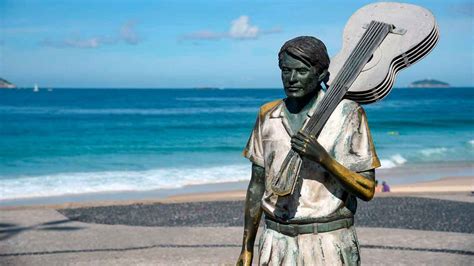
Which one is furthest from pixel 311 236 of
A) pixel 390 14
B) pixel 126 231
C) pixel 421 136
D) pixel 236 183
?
pixel 421 136

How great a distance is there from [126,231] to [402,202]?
552 centimetres

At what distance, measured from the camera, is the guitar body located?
12.1ft

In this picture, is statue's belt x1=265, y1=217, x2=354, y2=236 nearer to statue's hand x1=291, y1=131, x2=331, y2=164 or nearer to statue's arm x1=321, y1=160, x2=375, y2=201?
statue's arm x1=321, y1=160, x2=375, y2=201

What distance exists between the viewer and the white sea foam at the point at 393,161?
1142 inches

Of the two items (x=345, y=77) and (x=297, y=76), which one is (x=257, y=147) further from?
(x=345, y=77)

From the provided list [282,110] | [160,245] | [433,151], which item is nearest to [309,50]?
[282,110]

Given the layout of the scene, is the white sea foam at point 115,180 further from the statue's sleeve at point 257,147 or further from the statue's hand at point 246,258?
the statue's sleeve at point 257,147

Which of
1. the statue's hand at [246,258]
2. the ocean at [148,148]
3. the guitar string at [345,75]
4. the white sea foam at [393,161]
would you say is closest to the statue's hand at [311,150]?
the guitar string at [345,75]

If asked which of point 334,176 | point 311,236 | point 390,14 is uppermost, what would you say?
point 390,14

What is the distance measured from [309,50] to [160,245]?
7.09 m

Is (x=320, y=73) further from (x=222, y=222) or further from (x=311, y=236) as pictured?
(x=222, y=222)

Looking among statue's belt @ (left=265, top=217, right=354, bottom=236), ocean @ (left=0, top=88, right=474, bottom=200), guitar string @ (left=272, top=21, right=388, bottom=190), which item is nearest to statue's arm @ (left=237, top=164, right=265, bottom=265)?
statue's belt @ (left=265, top=217, right=354, bottom=236)

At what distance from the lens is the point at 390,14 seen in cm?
379

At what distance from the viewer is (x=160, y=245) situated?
33.6 ft
